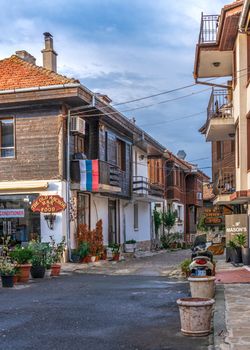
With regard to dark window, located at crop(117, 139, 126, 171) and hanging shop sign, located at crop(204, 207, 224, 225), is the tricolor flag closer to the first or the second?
dark window, located at crop(117, 139, 126, 171)

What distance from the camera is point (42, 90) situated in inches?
784

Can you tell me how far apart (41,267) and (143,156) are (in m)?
18.4

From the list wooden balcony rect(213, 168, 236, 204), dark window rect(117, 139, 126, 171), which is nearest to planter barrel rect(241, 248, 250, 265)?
wooden balcony rect(213, 168, 236, 204)

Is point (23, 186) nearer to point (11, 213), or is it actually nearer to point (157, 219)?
point (11, 213)

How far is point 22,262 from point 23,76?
28.9 feet

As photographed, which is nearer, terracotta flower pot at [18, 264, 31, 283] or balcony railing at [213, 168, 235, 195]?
terracotta flower pot at [18, 264, 31, 283]

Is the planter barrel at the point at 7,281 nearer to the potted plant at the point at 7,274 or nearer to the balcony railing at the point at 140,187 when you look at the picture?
the potted plant at the point at 7,274

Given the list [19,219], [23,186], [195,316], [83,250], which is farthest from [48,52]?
[195,316]

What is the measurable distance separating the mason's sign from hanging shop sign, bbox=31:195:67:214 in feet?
18.9

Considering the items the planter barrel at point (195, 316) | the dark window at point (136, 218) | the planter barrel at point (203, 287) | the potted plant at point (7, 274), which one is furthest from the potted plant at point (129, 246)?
the planter barrel at point (195, 316)

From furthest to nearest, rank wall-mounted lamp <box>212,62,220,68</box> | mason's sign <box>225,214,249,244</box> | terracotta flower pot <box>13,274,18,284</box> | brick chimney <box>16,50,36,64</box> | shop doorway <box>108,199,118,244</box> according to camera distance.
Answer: shop doorway <box>108,199,118,244</box>, brick chimney <box>16,50,36,64</box>, wall-mounted lamp <box>212,62,220,68</box>, mason's sign <box>225,214,249,244</box>, terracotta flower pot <box>13,274,18,284</box>

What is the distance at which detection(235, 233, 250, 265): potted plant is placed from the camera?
1694 cm

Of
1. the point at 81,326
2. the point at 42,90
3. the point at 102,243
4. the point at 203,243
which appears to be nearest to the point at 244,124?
the point at 203,243

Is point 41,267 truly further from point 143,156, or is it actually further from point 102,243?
point 143,156
